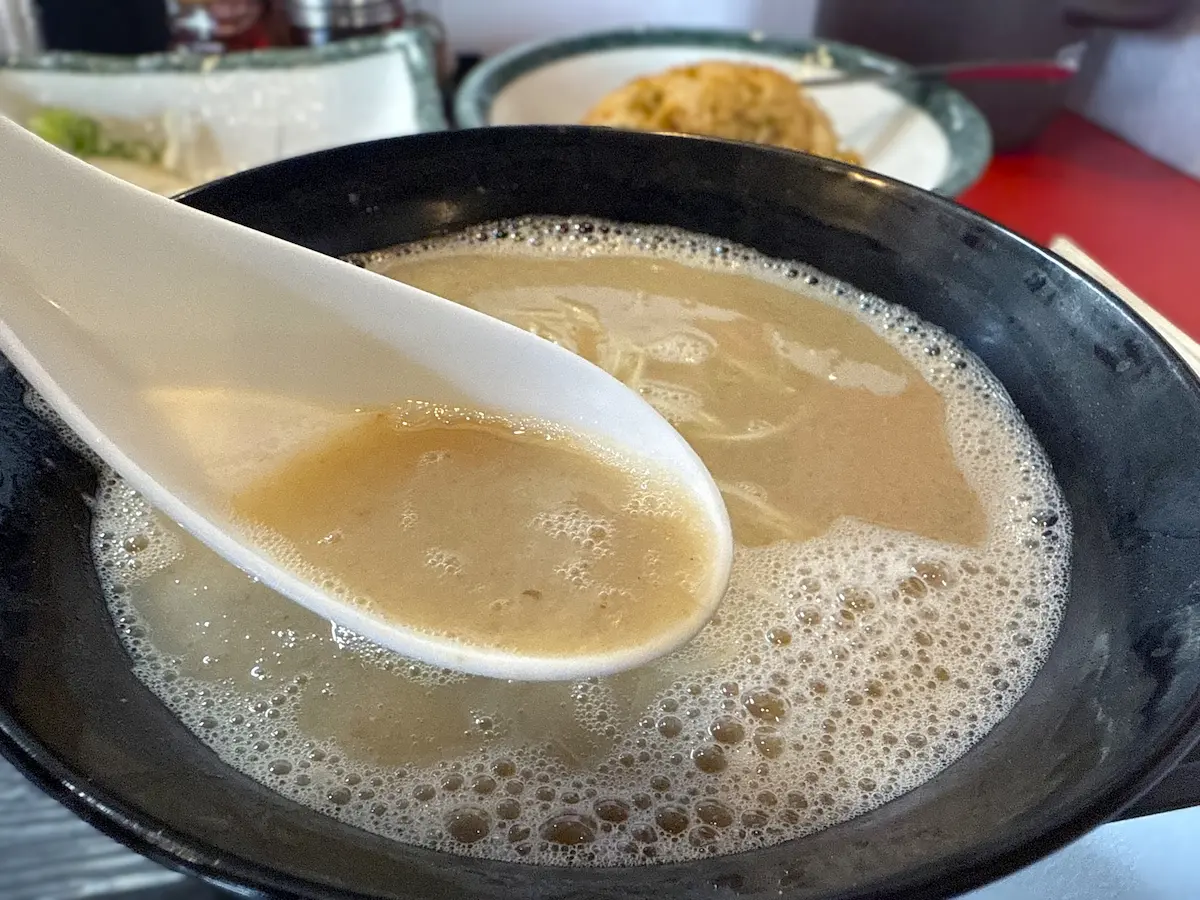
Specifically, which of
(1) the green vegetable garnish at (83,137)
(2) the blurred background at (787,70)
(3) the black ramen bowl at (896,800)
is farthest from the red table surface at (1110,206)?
(1) the green vegetable garnish at (83,137)

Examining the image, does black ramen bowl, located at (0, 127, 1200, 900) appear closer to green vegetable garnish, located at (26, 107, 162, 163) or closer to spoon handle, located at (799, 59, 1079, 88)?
spoon handle, located at (799, 59, 1079, 88)

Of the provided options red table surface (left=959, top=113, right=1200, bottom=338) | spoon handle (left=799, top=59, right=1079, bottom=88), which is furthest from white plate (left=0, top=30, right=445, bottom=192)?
red table surface (left=959, top=113, right=1200, bottom=338)

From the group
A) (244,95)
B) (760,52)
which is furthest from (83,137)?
(760,52)

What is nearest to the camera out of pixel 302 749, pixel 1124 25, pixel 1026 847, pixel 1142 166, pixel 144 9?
pixel 1026 847

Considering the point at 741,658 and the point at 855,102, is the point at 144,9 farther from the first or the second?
the point at 741,658

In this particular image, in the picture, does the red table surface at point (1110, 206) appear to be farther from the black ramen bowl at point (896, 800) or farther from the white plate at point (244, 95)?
the white plate at point (244, 95)

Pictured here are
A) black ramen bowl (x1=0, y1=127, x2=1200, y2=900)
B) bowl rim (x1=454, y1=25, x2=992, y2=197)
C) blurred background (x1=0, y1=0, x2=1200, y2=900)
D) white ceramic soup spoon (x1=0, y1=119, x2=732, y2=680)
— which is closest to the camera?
black ramen bowl (x1=0, y1=127, x2=1200, y2=900)

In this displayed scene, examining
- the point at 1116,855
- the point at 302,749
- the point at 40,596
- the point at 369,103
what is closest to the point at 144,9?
the point at 369,103
